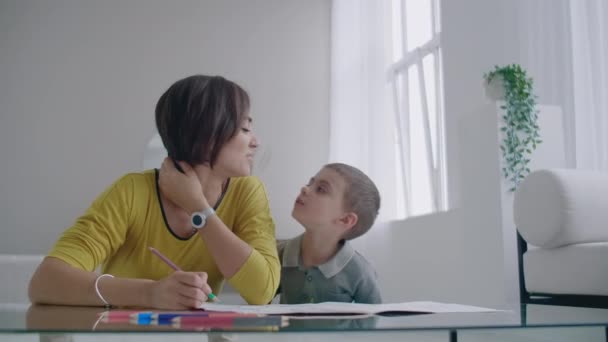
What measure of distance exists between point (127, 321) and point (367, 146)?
449 centimetres

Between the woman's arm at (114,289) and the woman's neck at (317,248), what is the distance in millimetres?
915

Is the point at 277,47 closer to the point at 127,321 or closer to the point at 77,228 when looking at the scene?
the point at 77,228

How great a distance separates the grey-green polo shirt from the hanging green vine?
4.06 ft

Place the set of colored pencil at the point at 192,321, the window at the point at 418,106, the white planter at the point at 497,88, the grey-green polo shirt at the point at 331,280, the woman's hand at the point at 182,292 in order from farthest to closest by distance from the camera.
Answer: the window at the point at 418,106, the white planter at the point at 497,88, the grey-green polo shirt at the point at 331,280, the woman's hand at the point at 182,292, the set of colored pencil at the point at 192,321

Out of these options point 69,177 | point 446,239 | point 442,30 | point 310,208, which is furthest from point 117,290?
point 69,177

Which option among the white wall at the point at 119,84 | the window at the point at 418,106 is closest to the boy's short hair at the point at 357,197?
the window at the point at 418,106

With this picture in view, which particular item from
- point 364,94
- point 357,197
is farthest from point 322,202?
point 364,94

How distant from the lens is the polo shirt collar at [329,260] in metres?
1.82

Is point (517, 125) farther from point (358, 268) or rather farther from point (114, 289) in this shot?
point (114, 289)

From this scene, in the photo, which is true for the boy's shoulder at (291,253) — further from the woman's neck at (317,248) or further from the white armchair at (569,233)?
the white armchair at (569,233)

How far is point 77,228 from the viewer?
125 centimetres

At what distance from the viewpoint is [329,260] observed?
1879 millimetres

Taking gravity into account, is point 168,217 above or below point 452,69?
below

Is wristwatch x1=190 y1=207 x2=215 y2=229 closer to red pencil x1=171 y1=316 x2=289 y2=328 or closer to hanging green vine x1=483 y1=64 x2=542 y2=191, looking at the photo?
red pencil x1=171 y1=316 x2=289 y2=328
